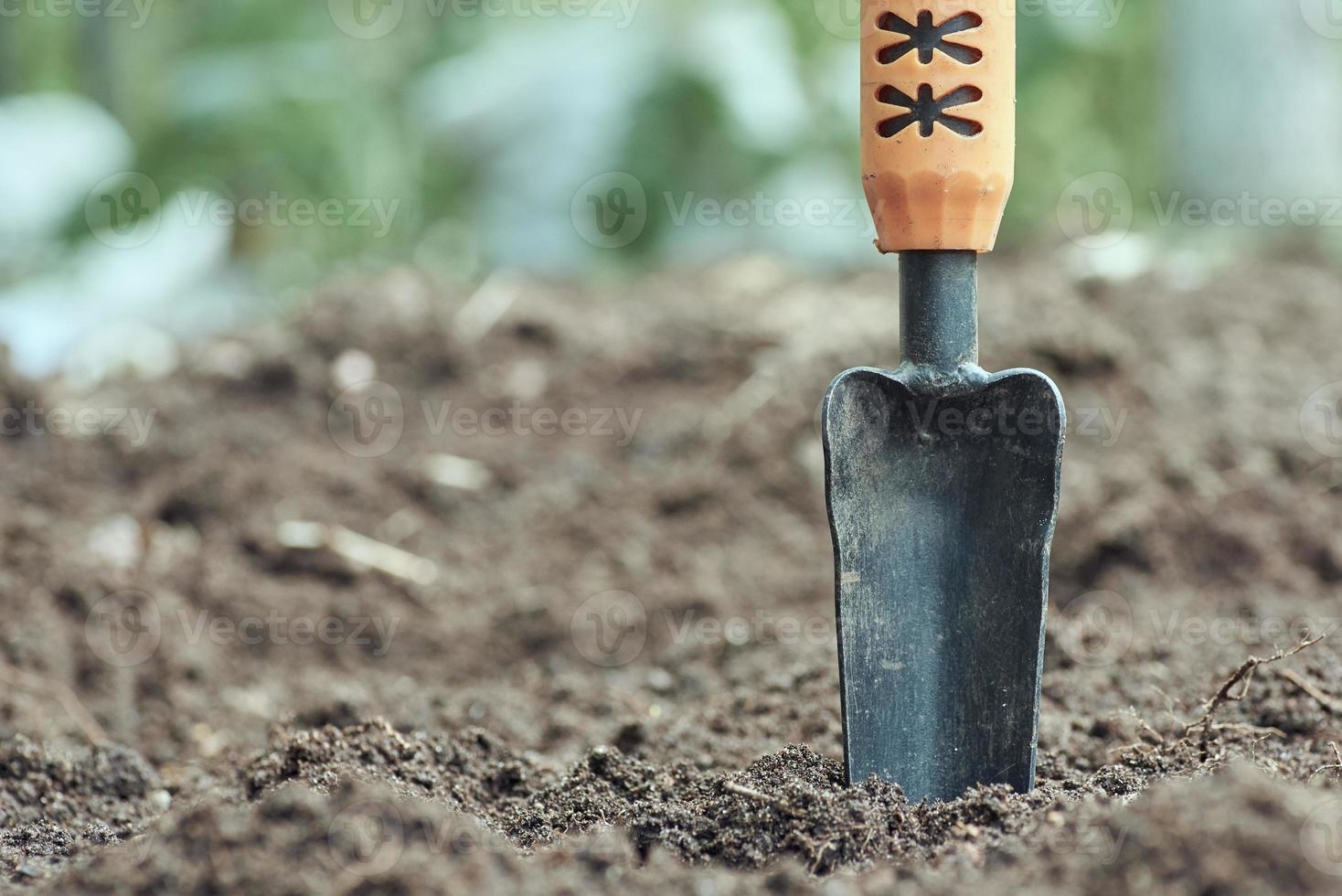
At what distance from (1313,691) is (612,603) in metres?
1.48

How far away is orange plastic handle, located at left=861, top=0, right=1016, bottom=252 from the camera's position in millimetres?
1338

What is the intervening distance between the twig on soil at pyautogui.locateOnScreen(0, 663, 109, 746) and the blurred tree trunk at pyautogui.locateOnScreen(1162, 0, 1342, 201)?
13.8 feet

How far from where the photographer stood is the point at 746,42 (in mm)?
5668

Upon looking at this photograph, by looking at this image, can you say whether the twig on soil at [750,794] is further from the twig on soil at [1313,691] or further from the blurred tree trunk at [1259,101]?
the blurred tree trunk at [1259,101]

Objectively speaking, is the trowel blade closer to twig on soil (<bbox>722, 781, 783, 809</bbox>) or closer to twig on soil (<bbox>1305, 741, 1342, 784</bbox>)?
twig on soil (<bbox>722, 781, 783, 809</bbox>)

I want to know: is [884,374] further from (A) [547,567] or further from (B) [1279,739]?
(A) [547,567]

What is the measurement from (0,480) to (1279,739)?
2904mm

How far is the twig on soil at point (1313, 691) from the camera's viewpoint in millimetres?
1479

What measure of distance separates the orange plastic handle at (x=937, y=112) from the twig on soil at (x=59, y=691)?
1.62 meters

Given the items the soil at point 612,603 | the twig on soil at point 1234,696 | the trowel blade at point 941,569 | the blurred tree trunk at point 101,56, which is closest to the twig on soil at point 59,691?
the soil at point 612,603

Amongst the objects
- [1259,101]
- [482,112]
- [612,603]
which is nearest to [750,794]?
[612,603]

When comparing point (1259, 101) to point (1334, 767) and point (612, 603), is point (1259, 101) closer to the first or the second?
point (612, 603)

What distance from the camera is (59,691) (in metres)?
2.22

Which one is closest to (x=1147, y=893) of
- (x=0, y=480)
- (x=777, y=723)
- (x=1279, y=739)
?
(x=1279, y=739)
